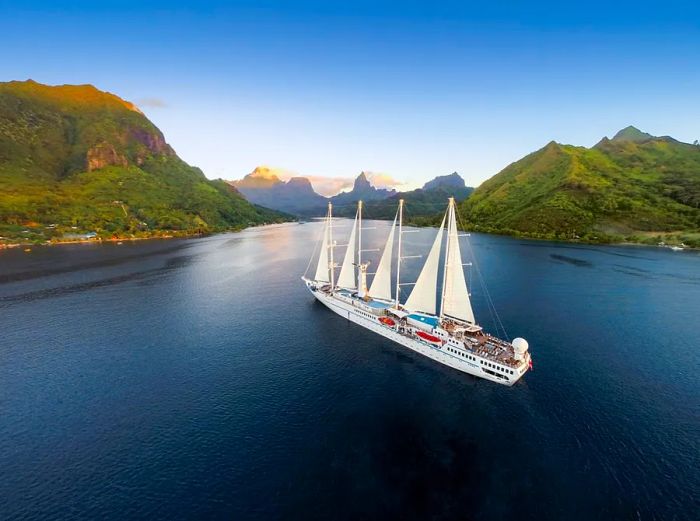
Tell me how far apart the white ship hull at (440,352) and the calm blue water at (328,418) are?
1.95 metres

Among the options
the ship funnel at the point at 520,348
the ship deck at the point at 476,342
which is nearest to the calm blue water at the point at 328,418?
the ship deck at the point at 476,342

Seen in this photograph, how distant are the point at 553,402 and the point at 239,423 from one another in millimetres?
51341

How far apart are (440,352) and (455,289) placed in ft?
43.9

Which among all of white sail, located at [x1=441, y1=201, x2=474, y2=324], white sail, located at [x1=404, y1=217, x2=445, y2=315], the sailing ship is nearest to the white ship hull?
the sailing ship

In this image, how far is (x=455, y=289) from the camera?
68000mm

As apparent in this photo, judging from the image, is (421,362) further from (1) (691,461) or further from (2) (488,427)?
(1) (691,461)

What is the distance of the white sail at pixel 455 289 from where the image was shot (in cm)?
6662

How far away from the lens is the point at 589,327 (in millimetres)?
86750

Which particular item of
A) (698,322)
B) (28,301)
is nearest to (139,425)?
(28,301)

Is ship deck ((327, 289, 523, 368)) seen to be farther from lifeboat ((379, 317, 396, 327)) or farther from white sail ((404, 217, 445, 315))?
white sail ((404, 217, 445, 315))

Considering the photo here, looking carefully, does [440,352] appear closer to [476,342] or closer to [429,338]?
[429,338]

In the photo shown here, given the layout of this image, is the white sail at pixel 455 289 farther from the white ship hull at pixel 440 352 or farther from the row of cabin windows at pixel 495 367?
the row of cabin windows at pixel 495 367

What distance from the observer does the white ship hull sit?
195 ft

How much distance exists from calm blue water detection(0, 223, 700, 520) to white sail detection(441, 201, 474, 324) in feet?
39.7
